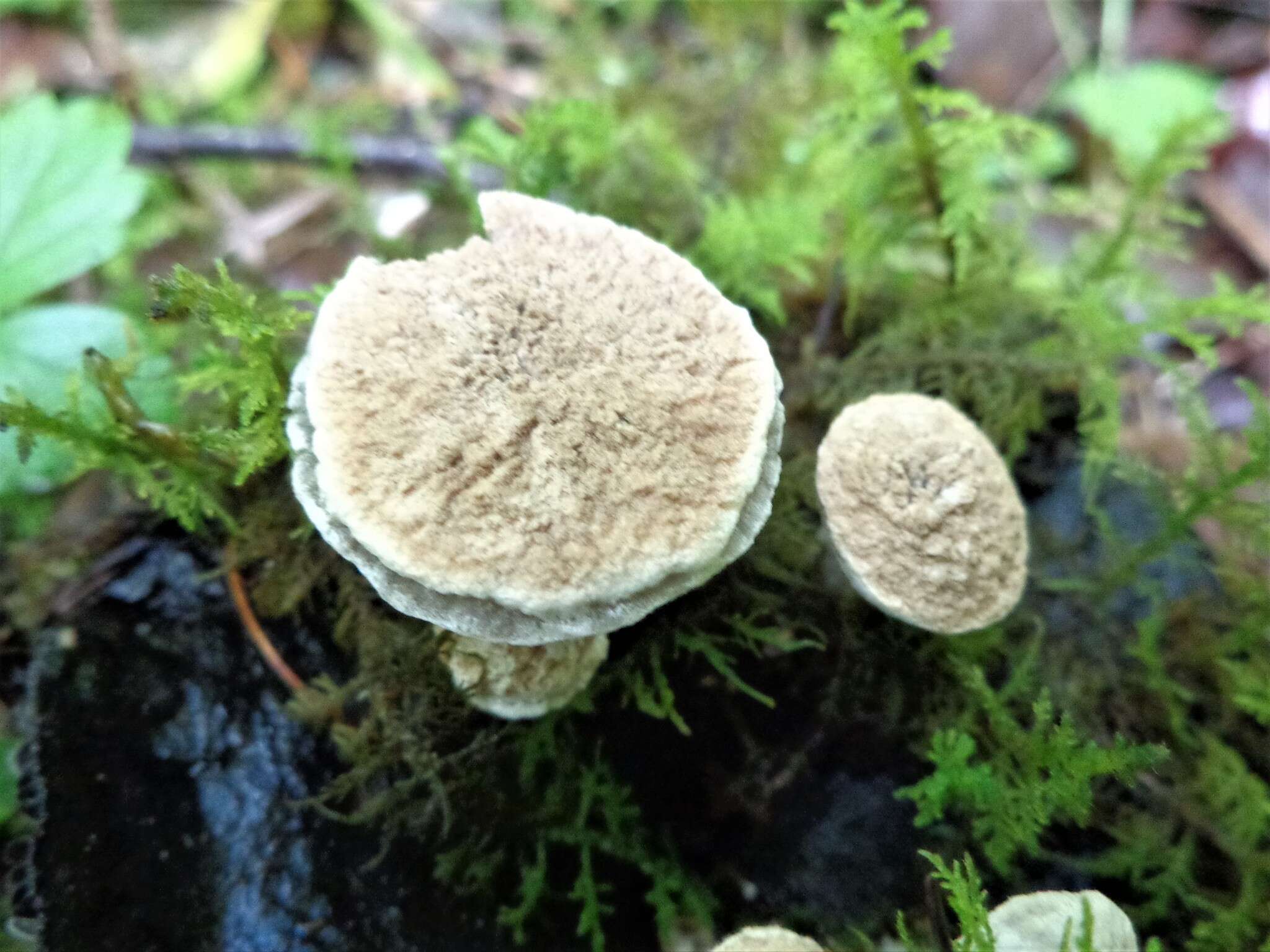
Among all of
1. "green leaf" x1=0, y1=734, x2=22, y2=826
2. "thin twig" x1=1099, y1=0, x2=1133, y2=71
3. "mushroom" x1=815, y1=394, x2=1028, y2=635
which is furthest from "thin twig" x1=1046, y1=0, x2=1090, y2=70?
"green leaf" x1=0, y1=734, x2=22, y2=826

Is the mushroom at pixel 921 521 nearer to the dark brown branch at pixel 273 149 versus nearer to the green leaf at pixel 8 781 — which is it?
the dark brown branch at pixel 273 149

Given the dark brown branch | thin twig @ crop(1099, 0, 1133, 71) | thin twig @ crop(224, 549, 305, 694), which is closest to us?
thin twig @ crop(224, 549, 305, 694)

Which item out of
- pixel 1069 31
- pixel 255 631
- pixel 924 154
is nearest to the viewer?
pixel 255 631

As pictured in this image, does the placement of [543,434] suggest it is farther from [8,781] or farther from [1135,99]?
[1135,99]

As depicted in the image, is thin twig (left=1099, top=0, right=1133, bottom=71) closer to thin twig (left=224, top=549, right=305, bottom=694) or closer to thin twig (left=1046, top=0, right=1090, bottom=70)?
thin twig (left=1046, top=0, right=1090, bottom=70)

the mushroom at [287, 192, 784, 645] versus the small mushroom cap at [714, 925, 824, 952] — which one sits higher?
the mushroom at [287, 192, 784, 645]

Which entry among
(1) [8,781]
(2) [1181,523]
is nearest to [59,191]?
(1) [8,781]

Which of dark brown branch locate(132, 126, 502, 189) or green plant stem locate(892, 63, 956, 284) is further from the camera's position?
dark brown branch locate(132, 126, 502, 189)
